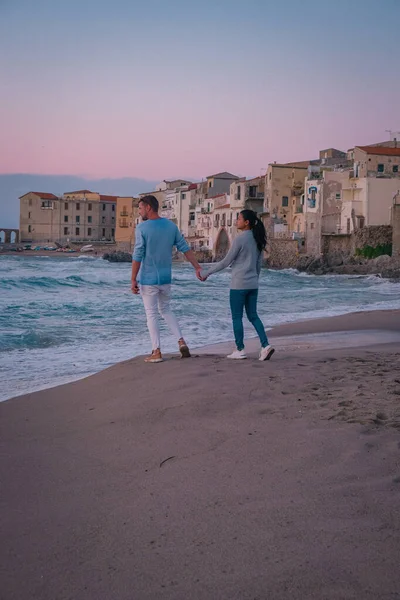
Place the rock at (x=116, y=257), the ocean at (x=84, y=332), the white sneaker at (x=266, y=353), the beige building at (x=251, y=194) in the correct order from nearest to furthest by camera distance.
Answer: the white sneaker at (x=266, y=353) < the ocean at (x=84, y=332) < the beige building at (x=251, y=194) < the rock at (x=116, y=257)

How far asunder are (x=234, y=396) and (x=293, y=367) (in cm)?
156

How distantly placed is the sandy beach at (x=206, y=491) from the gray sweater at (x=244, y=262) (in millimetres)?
1972

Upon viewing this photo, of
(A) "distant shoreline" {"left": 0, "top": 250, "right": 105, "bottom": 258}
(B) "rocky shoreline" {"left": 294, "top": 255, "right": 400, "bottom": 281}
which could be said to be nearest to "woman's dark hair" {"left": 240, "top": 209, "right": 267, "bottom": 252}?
(B) "rocky shoreline" {"left": 294, "top": 255, "right": 400, "bottom": 281}

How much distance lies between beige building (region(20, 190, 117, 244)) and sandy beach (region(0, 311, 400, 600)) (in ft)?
350

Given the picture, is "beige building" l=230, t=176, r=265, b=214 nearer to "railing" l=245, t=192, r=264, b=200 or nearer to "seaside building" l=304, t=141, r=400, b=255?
"railing" l=245, t=192, r=264, b=200

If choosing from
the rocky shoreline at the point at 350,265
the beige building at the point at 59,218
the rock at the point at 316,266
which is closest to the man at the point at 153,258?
the rocky shoreline at the point at 350,265

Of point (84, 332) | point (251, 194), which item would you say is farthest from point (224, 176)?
point (84, 332)

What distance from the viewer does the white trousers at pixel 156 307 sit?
7098 mm

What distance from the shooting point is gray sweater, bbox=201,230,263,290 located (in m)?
7.24

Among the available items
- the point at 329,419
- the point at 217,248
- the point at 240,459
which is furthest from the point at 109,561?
the point at 217,248

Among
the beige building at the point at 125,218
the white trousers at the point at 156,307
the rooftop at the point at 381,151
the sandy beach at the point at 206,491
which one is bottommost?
the sandy beach at the point at 206,491

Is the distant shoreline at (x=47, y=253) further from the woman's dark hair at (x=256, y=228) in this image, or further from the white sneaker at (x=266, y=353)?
the white sneaker at (x=266, y=353)

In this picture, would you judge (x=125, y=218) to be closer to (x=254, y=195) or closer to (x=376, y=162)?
(x=254, y=195)

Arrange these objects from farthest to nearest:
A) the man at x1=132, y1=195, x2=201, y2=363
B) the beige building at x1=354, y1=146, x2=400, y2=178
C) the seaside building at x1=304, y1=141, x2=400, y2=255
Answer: the beige building at x1=354, y1=146, x2=400, y2=178 < the seaside building at x1=304, y1=141, x2=400, y2=255 < the man at x1=132, y1=195, x2=201, y2=363
